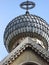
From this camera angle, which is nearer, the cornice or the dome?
the cornice

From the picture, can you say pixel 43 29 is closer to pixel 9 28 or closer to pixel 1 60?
pixel 9 28

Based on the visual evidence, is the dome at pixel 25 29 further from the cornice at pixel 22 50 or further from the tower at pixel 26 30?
the cornice at pixel 22 50

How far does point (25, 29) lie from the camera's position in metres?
27.0

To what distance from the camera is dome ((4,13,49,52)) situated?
88.3ft

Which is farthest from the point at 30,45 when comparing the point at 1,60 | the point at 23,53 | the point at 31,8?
the point at 31,8

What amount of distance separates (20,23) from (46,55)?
32.3ft

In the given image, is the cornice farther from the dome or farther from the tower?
the dome

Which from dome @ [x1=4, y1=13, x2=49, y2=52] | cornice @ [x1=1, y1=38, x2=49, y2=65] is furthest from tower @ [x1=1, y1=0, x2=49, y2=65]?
cornice @ [x1=1, y1=38, x2=49, y2=65]

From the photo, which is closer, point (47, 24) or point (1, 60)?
point (1, 60)

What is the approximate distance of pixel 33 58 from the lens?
1816cm

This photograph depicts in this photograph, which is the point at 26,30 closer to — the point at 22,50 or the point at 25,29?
the point at 25,29

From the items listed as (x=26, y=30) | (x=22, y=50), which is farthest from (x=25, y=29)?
(x=22, y=50)

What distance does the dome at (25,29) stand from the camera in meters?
26.9

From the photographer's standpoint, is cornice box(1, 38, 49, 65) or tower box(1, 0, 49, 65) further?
tower box(1, 0, 49, 65)
